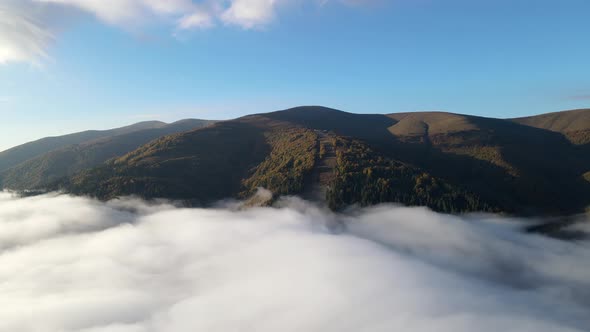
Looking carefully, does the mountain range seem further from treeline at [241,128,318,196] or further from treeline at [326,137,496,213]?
treeline at [241,128,318,196]

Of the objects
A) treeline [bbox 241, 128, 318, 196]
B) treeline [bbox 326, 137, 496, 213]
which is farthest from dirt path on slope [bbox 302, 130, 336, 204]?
treeline [bbox 326, 137, 496, 213]

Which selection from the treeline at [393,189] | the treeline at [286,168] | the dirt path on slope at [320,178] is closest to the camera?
the treeline at [393,189]

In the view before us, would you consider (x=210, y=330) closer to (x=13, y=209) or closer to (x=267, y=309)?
(x=267, y=309)

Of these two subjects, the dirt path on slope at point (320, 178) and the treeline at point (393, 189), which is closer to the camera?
the treeline at point (393, 189)

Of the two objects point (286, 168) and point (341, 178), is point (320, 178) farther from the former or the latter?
point (286, 168)

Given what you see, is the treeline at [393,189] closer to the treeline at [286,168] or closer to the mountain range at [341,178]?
the mountain range at [341,178]

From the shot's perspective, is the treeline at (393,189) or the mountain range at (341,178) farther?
the mountain range at (341,178)

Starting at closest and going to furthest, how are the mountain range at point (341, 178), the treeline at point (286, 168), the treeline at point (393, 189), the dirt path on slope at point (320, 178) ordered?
the treeline at point (393, 189) → the mountain range at point (341, 178) → the dirt path on slope at point (320, 178) → the treeline at point (286, 168)

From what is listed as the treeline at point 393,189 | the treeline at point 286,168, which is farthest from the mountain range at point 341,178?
the treeline at point 286,168
